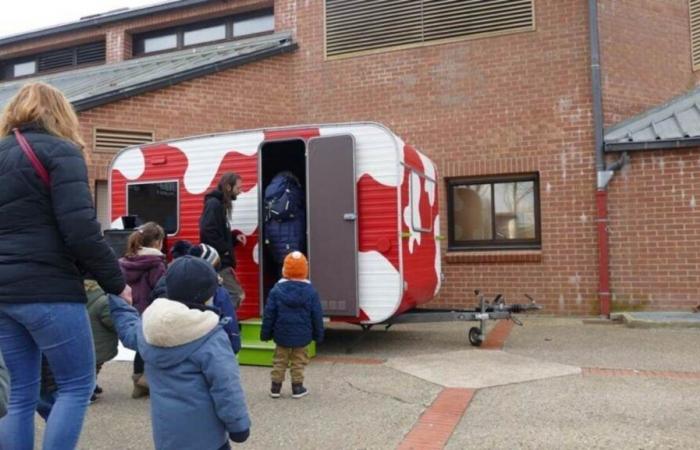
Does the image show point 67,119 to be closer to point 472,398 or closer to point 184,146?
point 472,398

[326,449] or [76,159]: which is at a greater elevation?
[76,159]

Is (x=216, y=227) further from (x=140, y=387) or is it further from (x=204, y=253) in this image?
(x=140, y=387)

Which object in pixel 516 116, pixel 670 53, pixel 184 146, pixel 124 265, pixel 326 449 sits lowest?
pixel 326 449

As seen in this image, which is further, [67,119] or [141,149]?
[141,149]

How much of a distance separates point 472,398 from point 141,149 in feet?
16.5

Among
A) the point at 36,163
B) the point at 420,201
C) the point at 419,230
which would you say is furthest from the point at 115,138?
the point at 36,163

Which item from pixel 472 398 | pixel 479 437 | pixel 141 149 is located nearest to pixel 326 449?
pixel 479 437

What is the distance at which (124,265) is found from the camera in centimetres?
495

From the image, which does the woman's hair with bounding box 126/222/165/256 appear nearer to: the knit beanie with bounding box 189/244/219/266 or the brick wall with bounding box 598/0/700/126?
the knit beanie with bounding box 189/244/219/266

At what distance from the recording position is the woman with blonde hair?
2857mm

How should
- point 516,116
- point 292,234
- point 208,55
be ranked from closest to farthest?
point 292,234
point 516,116
point 208,55

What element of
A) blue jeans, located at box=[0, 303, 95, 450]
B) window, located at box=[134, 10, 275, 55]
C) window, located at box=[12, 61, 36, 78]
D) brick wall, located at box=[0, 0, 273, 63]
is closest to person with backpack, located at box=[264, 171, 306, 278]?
blue jeans, located at box=[0, 303, 95, 450]

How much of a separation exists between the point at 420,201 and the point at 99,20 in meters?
10.9

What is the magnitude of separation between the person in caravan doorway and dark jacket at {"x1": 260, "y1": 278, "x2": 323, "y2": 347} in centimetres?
123
